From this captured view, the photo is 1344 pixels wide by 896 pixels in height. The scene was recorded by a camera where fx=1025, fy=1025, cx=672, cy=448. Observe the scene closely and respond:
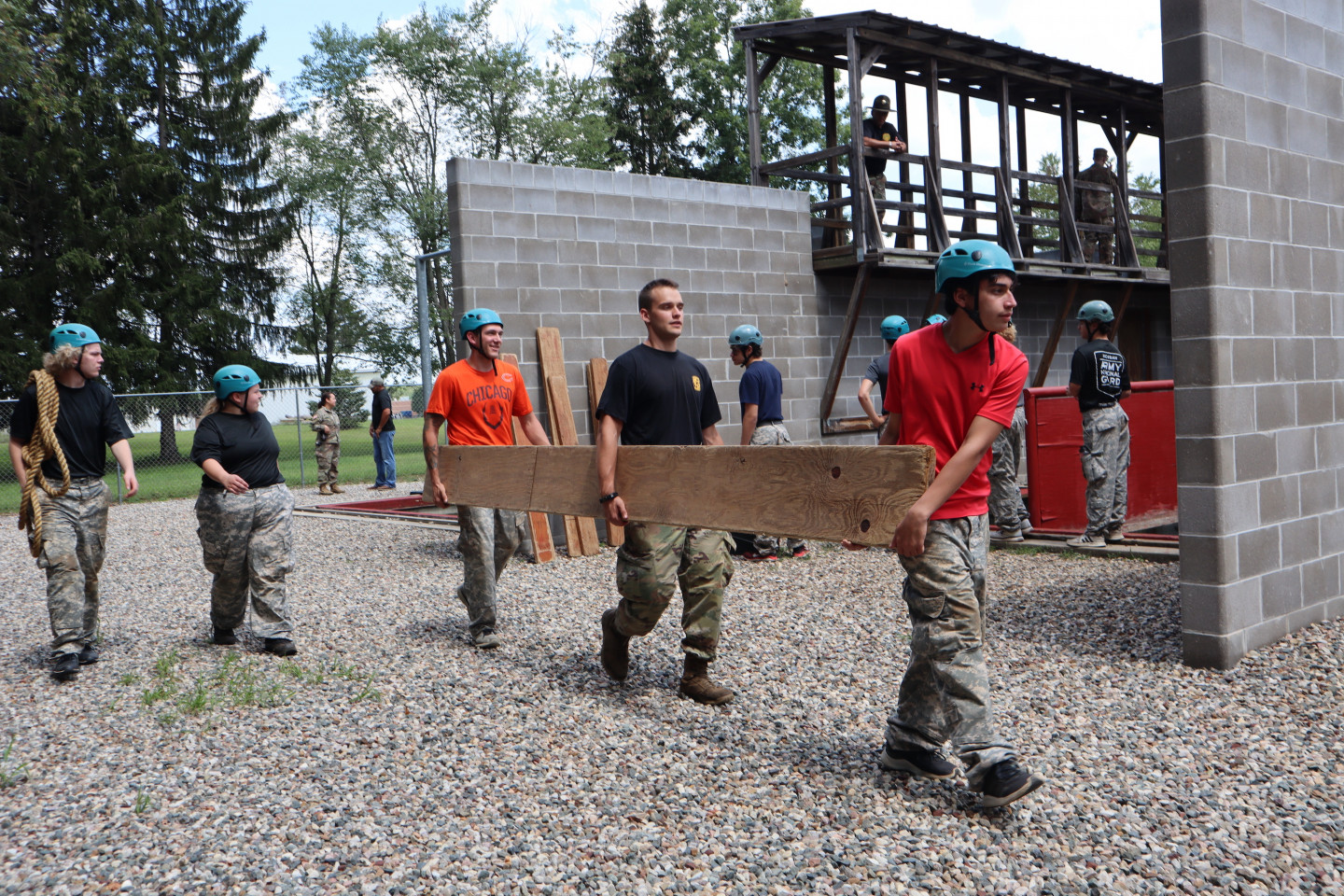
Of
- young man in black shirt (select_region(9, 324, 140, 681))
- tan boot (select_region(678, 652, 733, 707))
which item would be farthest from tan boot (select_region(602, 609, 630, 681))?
young man in black shirt (select_region(9, 324, 140, 681))

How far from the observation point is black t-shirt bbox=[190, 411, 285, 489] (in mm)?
5809

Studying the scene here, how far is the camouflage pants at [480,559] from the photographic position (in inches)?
229

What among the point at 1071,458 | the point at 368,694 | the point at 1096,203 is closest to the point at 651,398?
the point at 368,694

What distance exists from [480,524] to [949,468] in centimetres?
333

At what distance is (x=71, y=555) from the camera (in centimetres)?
569

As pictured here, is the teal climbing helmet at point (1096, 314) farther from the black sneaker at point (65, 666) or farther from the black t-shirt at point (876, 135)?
the black sneaker at point (65, 666)

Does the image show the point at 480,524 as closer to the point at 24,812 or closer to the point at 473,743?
the point at 473,743

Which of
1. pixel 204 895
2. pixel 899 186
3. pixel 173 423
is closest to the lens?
pixel 204 895

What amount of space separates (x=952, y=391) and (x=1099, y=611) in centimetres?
353

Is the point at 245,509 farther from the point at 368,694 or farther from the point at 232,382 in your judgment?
the point at 368,694

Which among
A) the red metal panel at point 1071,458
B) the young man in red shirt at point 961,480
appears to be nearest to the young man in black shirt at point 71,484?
the young man in red shirt at point 961,480

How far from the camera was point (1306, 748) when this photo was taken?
3838mm

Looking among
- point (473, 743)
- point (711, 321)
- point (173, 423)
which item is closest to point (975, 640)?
point (473, 743)

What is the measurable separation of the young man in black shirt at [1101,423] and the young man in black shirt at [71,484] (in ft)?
21.9
